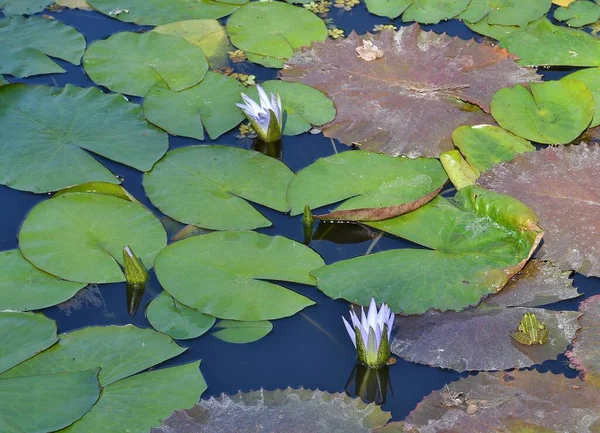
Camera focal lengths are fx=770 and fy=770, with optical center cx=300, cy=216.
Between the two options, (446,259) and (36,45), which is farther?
(36,45)

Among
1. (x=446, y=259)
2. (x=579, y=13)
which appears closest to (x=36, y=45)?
(x=446, y=259)

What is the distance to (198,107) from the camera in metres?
4.06

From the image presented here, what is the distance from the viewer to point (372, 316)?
2797mm

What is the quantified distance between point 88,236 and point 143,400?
0.89 m

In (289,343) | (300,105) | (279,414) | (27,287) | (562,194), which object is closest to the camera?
(279,414)

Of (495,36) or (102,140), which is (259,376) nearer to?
(102,140)

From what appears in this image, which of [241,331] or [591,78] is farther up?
[591,78]

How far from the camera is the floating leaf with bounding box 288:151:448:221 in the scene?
3.39m

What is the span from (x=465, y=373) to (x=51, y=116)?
2409 millimetres

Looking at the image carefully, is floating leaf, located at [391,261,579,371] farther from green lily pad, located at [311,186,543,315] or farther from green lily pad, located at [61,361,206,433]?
green lily pad, located at [61,361,206,433]

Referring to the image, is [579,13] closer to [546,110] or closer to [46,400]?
[546,110]

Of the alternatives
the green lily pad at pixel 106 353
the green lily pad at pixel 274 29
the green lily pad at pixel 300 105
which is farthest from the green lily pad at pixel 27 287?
the green lily pad at pixel 274 29

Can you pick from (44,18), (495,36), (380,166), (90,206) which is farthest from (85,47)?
(495,36)

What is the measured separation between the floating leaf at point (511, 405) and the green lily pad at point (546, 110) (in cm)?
149
